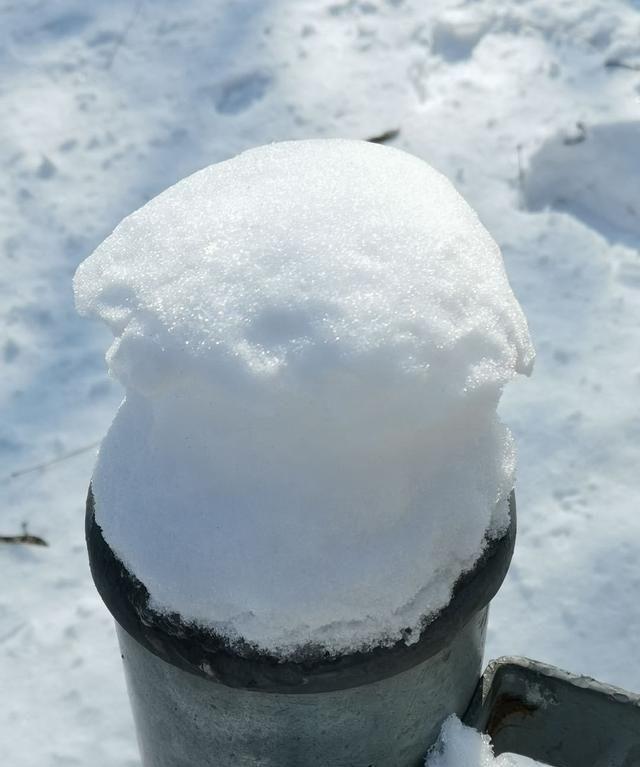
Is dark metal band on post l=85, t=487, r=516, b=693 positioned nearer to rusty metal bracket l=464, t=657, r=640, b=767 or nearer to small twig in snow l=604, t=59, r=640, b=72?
rusty metal bracket l=464, t=657, r=640, b=767

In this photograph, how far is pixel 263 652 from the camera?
3.66 ft

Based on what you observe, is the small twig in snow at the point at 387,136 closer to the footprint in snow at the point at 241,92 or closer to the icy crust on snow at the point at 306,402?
the footprint in snow at the point at 241,92

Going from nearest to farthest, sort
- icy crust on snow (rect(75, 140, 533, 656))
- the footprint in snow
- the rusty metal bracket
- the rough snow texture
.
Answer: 1. icy crust on snow (rect(75, 140, 533, 656))
2. the rough snow texture
3. the rusty metal bracket
4. the footprint in snow

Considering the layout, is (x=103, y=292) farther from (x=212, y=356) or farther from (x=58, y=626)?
(x=58, y=626)

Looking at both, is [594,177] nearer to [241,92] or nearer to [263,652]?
[241,92]

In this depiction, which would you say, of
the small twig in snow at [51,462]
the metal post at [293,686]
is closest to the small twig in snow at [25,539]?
the small twig in snow at [51,462]

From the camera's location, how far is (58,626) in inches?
86.7

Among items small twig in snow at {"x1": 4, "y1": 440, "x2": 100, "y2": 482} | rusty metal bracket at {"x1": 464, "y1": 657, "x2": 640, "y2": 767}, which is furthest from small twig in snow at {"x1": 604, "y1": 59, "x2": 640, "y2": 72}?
rusty metal bracket at {"x1": 464, "y1": 657, "x2": 640, "y2": 767}

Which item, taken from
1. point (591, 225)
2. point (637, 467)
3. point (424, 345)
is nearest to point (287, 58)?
point (591, 225)

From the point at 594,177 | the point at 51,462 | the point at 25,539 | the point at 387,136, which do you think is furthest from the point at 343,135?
the point at 25,539

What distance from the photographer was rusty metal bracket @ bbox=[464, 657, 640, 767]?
4.77 ft

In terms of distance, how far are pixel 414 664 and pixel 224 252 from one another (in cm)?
50

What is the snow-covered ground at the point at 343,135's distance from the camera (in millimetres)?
2174

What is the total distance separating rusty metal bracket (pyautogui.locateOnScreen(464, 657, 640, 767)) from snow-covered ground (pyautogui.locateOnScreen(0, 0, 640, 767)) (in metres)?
0.61
